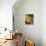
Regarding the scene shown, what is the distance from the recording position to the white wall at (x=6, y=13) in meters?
4.12

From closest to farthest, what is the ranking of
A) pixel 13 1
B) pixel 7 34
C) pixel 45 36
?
pixel 7 34 < pixel 13 1 < pixel 45 36

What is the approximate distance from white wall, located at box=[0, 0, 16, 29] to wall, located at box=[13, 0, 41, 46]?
1158mm

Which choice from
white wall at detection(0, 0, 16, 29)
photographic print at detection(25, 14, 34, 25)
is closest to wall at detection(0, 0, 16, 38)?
white wall at detection(0, 0, 16, 29)

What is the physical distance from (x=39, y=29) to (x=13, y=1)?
6.49 ft

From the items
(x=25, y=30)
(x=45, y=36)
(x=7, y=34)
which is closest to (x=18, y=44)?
(x=7, y=34)

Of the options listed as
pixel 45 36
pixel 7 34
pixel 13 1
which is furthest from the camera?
pixel 45 36

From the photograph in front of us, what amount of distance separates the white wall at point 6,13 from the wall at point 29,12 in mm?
1158

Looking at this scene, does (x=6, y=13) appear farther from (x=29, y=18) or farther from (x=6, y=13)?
(x=29, y=18)

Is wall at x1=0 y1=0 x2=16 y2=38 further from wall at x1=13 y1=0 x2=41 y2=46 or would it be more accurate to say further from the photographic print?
the photographic print

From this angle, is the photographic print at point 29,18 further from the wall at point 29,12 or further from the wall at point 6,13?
the wall at point 6,13

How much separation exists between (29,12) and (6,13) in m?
1.45

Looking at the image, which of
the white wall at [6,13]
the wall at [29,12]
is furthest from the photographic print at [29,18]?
the white wall at [6,13]

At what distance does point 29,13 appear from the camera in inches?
208

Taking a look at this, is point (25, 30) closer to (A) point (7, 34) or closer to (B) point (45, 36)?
(B) point (45, 36)
